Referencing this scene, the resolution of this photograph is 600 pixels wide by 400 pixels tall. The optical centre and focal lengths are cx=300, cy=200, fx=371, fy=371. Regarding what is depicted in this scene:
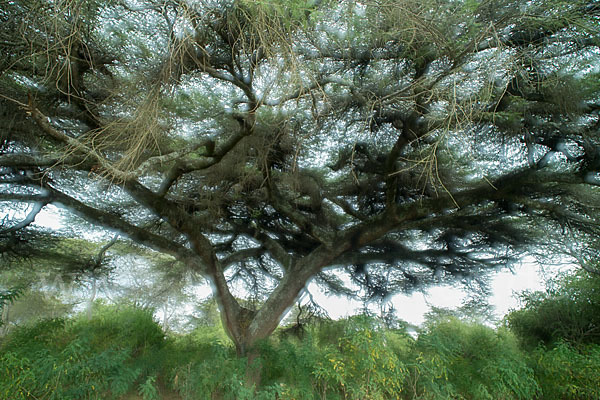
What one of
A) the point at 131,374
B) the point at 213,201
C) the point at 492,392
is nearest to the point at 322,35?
the point at 213,201

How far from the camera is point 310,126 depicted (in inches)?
231

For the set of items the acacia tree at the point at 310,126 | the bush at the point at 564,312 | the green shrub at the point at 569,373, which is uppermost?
the acacia tree at the point at 310,126

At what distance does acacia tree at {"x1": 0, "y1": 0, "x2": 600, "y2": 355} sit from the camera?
3.50 meters

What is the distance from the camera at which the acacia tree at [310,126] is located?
11.5 ft

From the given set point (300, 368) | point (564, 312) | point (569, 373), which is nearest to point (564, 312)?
point (564, 312)

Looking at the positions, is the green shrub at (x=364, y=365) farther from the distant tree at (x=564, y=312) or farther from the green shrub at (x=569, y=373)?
the distant tree at (x=564, y=312)

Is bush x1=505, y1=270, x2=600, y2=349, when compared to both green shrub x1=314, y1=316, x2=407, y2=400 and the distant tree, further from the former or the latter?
green shrub x1=314, y1=316, x2=407, y2=400

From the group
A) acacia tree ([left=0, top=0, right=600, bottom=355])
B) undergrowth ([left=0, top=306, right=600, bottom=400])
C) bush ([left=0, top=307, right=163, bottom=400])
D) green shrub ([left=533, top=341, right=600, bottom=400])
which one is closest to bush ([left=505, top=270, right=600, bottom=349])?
undergrowth ([left=0, top=306, right=600, bottom=400])

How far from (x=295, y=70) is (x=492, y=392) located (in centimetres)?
465

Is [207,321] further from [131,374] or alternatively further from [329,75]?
[329,75]

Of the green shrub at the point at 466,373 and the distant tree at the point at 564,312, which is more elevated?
the distant tree at the point at 564,312

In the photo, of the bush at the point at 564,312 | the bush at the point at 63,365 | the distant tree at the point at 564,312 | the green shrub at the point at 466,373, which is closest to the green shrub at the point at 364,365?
the green shrub at the point at 466,373

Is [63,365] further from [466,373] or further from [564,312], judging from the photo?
[564,312]

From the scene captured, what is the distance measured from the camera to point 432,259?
745 cm
